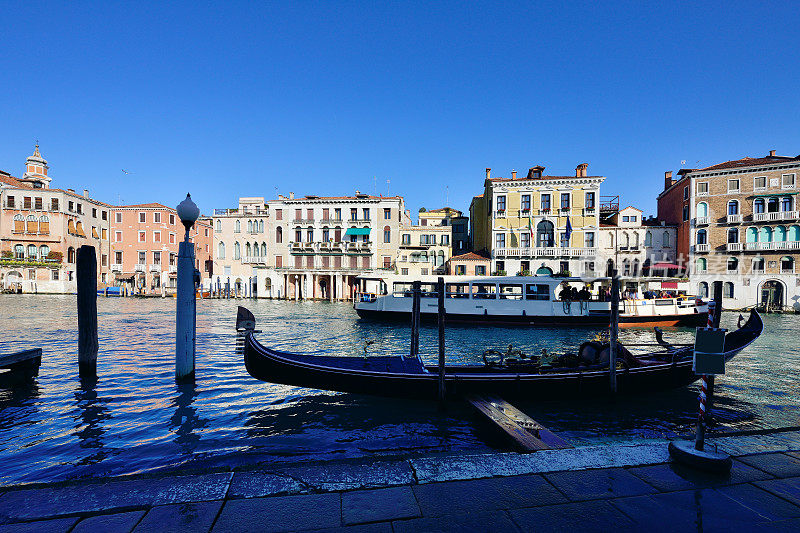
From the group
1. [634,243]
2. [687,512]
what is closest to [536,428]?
[687,512]

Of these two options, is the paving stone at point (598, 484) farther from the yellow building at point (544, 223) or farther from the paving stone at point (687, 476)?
the yellow building at point (544, 223)

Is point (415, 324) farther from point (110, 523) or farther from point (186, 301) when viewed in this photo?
point (110, 523)

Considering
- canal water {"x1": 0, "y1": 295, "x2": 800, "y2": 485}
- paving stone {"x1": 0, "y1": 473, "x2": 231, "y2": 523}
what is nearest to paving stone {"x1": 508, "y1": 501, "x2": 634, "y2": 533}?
canal water {"x1": 0, "y1": 295, "x2": 800, "y2": 485}

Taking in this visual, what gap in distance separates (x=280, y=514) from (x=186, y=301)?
20.5 ft

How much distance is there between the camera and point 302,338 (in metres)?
17.6

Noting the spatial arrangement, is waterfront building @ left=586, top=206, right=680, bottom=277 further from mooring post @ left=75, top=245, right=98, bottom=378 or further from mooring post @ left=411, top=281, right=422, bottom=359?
mooring post @ left=75, top=245, right=98, bottom=378

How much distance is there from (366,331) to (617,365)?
44.8 feet

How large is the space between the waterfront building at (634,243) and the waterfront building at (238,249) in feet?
117

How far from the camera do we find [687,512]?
321cm

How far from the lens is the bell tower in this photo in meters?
46.8

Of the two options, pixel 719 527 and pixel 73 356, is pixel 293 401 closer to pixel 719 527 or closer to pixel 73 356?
pixel 719 527

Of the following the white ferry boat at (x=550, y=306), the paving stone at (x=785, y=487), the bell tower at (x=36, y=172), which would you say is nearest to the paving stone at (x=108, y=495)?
the paving stone at (x=785, y=487)

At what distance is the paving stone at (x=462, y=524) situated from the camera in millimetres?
2975

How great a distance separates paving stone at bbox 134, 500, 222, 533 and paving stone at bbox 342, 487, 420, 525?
106cm
